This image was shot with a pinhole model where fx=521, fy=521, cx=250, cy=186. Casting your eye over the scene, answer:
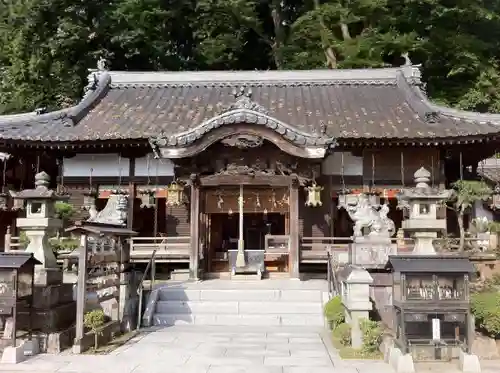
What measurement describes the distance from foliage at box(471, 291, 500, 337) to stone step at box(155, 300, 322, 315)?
433 centimetres

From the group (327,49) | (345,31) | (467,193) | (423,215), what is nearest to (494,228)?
(467,193)

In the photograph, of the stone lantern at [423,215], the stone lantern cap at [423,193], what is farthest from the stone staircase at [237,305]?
the stone lantern cap at [423,193]

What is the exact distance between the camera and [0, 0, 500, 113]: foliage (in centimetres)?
2752

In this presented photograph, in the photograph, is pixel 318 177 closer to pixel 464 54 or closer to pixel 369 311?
pixel 369 311

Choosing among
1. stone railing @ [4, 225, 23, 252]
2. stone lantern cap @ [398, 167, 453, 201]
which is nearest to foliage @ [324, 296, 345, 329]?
stone lantern cap @ [398, 167, 453, 201]

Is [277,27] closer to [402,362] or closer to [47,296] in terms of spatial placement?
[47,296]

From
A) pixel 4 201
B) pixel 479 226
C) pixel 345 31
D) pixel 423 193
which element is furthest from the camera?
pixel 345 31

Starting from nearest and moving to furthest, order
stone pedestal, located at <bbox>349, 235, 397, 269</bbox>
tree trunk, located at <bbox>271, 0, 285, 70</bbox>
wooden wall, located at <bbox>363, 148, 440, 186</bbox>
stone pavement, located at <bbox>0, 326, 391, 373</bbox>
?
stone pavement, located at <bbox>0, 326, 391, 373</bbox> → stone pedestal, located at <bbox>349, 235, 397, 269</bbox> → wooden wall, located at <bbox>363, 148, 440, 186</bbox> → tree trunk, located at <bbox>271, 0, 285, 70</bbox>

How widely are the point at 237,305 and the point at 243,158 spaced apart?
571cm

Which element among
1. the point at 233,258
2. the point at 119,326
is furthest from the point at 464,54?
the point at 119,326

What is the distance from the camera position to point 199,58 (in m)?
33.9

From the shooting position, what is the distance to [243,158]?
57.9 feet

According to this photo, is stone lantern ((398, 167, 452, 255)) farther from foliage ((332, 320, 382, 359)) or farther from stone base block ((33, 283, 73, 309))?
stone base block ((33, 283, 73, 309))

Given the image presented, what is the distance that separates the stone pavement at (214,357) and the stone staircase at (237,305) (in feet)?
3.96
